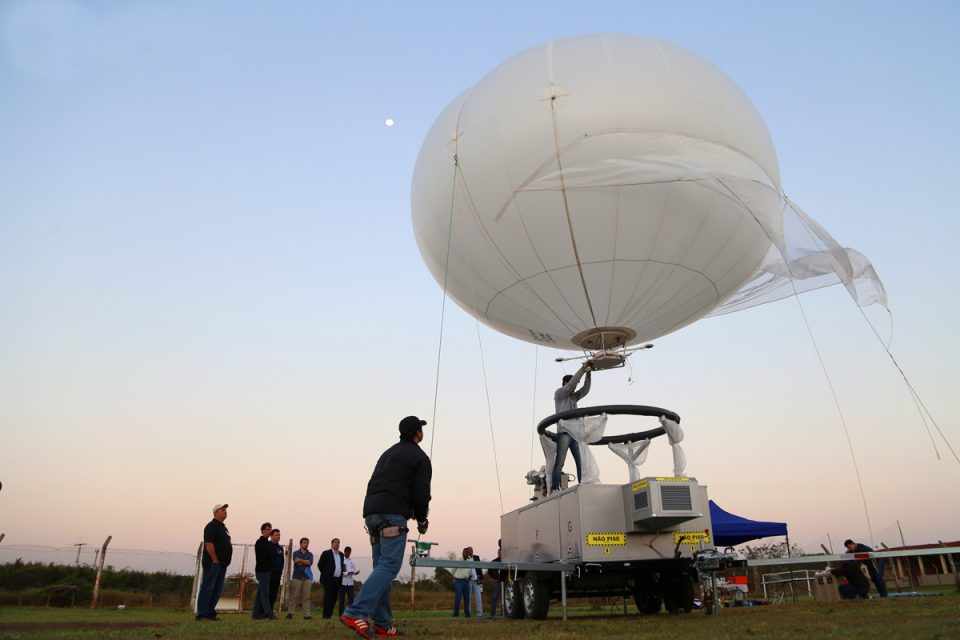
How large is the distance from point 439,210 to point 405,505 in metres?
5.46

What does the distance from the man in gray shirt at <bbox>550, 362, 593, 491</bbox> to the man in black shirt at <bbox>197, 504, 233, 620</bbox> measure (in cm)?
460

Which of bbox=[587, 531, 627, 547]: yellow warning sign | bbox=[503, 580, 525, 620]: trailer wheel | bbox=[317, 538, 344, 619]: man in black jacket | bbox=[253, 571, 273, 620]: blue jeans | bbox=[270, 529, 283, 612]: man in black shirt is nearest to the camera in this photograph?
bbox=[587, 531, 627, 547]: yellow warning sign

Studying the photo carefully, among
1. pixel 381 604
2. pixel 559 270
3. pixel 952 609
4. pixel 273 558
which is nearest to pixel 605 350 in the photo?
pixel 559 270

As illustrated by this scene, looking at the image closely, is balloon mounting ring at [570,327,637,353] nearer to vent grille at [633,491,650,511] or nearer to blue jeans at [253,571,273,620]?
vent grille at [633,491,650,511]

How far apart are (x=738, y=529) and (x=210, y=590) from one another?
10513mm

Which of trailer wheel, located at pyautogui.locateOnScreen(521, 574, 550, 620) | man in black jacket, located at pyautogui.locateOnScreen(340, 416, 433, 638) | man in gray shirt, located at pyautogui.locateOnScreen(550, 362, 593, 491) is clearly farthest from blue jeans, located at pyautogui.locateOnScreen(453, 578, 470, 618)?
man in black jacket, located at pyautogui.locateOnScreen(340, 416, 433, 638)

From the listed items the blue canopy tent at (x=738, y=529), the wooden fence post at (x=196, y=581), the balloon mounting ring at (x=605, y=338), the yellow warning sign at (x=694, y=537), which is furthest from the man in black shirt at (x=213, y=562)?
the blue canopy tent at (x=738, y=529)

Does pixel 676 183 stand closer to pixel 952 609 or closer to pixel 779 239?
pixel 779 239

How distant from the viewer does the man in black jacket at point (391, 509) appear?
16.0 ft

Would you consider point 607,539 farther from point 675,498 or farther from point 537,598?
point 537,598

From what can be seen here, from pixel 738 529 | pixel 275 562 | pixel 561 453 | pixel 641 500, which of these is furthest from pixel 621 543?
pixel 738 529

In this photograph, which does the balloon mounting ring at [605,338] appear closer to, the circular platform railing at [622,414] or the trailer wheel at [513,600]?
the circular platform railing at [622,414]

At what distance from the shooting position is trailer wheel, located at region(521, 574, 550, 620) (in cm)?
820

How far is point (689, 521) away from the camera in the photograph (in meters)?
7.82
